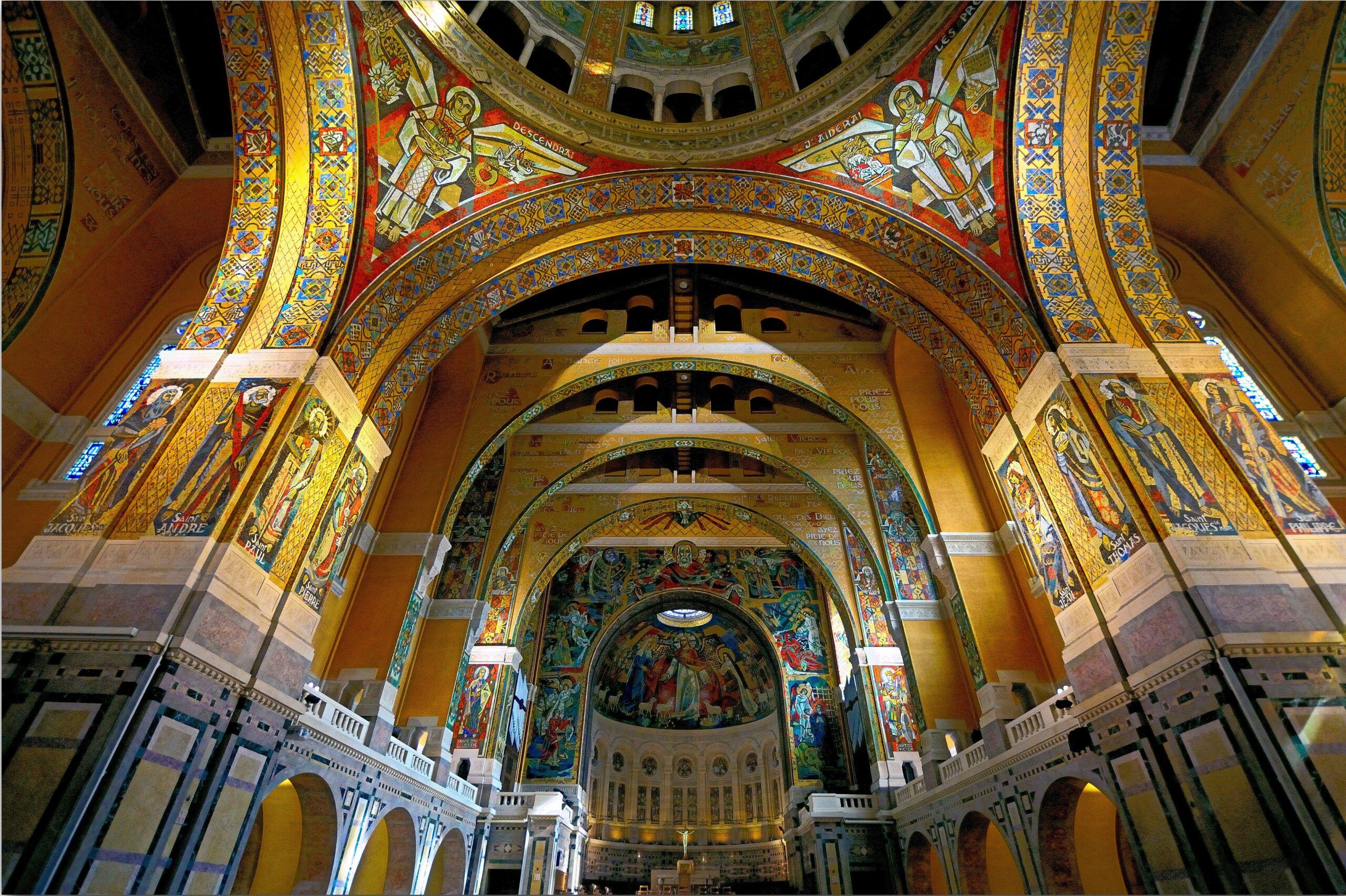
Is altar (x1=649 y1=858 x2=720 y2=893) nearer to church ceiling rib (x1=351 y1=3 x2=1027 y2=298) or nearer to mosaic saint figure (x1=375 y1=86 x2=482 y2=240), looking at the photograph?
church ceiling rib (x1=351 y1=3 x2=1027 y2=298)

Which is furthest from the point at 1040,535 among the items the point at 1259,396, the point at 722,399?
the point at 722,399

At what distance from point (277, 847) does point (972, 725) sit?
11.7 meters

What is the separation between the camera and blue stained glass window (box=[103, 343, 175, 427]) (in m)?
9.21

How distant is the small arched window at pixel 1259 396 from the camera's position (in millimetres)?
8773

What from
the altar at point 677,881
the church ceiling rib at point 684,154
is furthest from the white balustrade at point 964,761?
the altar at point 677,881

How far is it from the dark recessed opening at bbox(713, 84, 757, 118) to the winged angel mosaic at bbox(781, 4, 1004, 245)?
2.01 metres

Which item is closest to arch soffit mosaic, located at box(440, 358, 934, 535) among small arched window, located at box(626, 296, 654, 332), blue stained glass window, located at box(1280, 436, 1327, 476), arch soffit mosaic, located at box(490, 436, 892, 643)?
small arched window, located at box(626, 296, 654, 332)

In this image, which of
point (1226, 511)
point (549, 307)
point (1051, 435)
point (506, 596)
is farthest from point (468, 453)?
point (1226, 511)

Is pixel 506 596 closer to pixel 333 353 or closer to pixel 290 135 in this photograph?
pixel 333 353

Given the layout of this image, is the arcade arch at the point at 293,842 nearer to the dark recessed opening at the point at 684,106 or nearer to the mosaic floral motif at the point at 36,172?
the mosaic floral motif at the point at 36,172

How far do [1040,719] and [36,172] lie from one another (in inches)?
582

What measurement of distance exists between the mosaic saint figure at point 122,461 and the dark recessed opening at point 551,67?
7.24 metres

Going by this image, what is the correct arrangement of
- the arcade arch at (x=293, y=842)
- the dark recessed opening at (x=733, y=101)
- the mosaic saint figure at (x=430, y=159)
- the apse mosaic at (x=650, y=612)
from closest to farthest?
the arcade arch at (x=293, y=842) < the mosaic saint figure at (x=430, y=159) < the dark recessed opening at (x=733, y=101) < the apse mosaic at (x=650, y=612)

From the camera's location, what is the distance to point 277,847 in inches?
354
